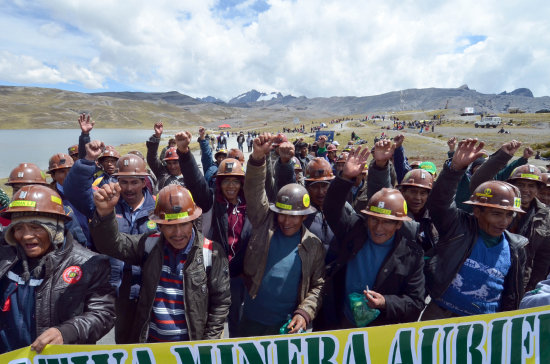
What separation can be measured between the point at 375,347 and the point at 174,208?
6.90 feet

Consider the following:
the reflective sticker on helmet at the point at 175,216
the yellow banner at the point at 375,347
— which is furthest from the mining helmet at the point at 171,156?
the yellow banner at the point at 375,347

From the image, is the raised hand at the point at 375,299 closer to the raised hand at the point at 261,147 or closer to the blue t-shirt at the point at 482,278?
the blue t-shirt at the point at 482,278

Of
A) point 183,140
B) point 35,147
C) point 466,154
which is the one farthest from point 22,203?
point 35,147

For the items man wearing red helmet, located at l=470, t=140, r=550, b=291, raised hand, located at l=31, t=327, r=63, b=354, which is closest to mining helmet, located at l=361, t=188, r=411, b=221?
man wearing red helmet, located at l=470, t=140, r=550, b=291

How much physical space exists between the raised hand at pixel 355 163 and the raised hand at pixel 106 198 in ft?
7.25

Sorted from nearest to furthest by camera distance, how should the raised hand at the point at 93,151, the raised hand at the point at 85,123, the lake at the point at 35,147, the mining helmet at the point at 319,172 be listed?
the raised hand at the point at 93,151 < the mining helmet at the point at 319,172 < the raised hand at the point at 85,123 < the lake at the point at 35,147

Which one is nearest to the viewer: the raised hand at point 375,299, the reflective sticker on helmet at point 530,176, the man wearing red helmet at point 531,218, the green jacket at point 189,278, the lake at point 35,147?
the green jacket at point 189,278

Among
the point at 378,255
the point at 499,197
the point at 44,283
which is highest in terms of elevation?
the point at 499,197

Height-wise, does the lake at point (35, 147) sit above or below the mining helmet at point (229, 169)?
below

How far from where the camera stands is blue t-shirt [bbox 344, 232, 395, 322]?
321cm

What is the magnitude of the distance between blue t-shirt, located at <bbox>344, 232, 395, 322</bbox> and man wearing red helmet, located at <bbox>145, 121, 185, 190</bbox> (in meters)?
4.04

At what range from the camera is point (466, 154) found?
3.25m

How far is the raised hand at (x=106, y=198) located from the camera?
2.62m

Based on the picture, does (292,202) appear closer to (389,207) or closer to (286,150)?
(389,207)
